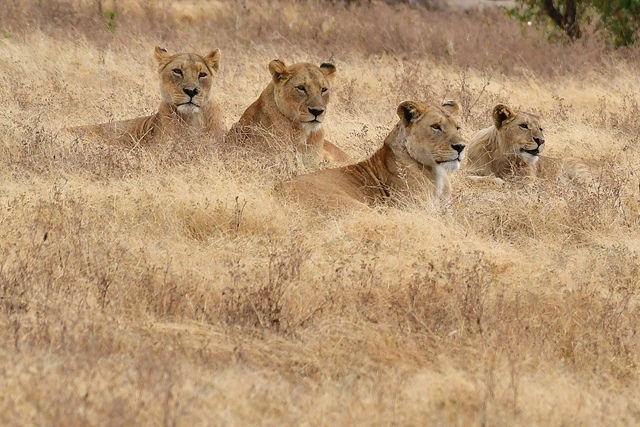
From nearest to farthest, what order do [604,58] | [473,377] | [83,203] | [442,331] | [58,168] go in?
[473,377] → [442,331] → [83,203] → [58,168] → [604,58]

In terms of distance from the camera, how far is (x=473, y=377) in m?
5.55

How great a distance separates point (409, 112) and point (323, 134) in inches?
74.5

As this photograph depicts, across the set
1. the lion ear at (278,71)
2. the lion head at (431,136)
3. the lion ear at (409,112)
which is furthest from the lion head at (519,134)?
the lion ear at (409,112)

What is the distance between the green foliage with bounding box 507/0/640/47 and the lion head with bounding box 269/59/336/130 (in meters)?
9.82

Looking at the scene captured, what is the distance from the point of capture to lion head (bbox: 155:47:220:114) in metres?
11.2

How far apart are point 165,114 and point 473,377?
20.7 feet

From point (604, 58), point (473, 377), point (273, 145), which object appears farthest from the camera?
point (604, 58)

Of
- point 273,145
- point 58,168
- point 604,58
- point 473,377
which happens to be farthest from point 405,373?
point 604,58

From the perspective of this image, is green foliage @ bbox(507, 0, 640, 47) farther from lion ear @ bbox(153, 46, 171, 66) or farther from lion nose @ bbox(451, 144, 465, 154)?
lion nose @ bbox(451, 144, 465, 154)

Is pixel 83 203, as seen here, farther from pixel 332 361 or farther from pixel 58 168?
pixel 332 361

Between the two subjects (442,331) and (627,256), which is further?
(627,256)

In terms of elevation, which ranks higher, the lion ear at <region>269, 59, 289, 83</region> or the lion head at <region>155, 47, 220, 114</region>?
the lion ear at <region>269, 59, 289, 83</region>

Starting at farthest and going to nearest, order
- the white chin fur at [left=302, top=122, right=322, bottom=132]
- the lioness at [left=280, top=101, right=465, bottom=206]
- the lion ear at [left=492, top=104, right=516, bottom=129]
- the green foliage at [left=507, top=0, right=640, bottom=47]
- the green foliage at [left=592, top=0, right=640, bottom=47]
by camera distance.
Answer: the green foliage at [left=507, top=0, right=640, bottom=47] < the green foliage at [left=592, top=0, right=640, bottom=47] < the lion ear at [left=492, top=104, right=516, bottom=129] < the white chin fur at [left=302, top=122, right=322, bottom=132] < the lioness at [left=280, top=101, right=465, bottom=206]

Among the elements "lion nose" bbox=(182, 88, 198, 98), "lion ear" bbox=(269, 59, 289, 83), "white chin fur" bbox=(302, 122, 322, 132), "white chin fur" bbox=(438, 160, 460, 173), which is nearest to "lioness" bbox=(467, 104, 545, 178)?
"white chin fur" bbox=(302, 122, 322, 132)
